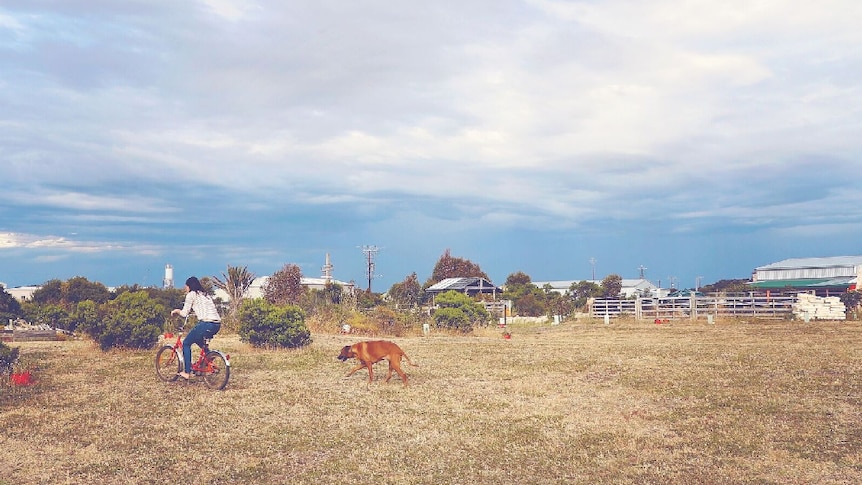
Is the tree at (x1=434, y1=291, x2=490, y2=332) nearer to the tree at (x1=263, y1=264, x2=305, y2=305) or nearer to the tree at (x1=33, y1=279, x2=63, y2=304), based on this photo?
the tree at (x1=263, y1=264, x2=305, y2=305)

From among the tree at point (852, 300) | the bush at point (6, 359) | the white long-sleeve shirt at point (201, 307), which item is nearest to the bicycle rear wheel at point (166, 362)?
the white long-sleeve shirt at point (201, 307)

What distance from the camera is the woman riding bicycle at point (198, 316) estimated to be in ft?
39.6

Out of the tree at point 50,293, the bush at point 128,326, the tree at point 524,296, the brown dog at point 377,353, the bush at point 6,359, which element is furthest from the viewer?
the tree at point 524,296

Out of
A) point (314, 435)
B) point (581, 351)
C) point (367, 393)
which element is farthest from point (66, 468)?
point (581, 351)

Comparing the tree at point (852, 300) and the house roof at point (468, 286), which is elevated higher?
the house roof at point (468, 286)

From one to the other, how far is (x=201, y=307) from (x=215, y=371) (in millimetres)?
1186

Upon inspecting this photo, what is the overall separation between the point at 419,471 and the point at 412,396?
4376mm

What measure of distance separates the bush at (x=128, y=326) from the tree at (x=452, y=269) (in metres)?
60.6

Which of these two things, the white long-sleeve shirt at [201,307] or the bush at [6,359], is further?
the bush at [6,359]

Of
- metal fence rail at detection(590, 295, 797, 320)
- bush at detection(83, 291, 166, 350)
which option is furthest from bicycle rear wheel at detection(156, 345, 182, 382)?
metal fence rail at detection(590, 295, 797, 320)

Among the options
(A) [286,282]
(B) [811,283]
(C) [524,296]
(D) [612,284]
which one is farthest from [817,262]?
(A) [286,282]

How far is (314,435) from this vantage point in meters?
8.77

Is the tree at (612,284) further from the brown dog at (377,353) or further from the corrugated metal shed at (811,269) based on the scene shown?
the brown dog at (377,353)

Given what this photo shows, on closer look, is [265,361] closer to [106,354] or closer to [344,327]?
[106,354]
